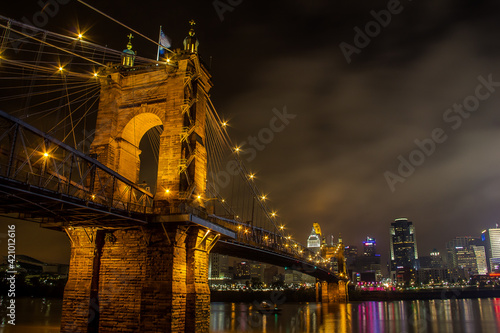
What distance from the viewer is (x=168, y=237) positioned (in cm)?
2252

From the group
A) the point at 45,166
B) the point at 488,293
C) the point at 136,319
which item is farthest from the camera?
the point at 488,293

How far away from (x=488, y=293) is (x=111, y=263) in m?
175

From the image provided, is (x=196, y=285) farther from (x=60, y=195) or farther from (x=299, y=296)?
(x=299, y=296)

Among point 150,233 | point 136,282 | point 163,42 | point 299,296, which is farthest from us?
point 299,296

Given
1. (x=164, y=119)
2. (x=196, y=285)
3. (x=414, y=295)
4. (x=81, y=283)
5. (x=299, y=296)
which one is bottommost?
(x=414, y=295)

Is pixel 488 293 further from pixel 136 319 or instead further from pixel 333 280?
pixel 136 319

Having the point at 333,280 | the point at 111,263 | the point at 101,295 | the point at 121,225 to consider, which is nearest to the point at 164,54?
the point at 121,225

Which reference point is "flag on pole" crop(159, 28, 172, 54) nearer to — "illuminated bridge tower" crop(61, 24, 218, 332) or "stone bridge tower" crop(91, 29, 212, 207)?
"stone bridge tower" crop(91, 29, 212, 207)

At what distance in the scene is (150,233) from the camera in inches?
A: 911


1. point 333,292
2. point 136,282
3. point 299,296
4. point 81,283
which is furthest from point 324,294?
point 81,283

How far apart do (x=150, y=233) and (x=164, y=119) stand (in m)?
7.47

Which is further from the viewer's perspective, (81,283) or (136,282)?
(81,283)

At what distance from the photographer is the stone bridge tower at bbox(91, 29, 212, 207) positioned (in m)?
24.7

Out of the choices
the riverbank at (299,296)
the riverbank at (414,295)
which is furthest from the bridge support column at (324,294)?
the riverbank at (414,295)
